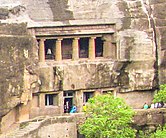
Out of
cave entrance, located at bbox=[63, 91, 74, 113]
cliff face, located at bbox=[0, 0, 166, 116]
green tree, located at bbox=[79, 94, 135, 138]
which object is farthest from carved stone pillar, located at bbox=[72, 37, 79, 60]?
green tree, located at bbox=[79, 94, 135, 138]

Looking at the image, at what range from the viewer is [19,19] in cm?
2925

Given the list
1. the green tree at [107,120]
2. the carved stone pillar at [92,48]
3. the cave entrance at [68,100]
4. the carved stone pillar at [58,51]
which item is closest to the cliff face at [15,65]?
the carved stone pillar at [58,51]

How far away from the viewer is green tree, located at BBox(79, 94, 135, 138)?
27859mm

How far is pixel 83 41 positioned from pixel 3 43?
264 inches

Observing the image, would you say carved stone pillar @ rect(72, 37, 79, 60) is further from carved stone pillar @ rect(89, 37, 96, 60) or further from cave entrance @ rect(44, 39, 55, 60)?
cave entrance @ rect(44, 39, 55, 60)

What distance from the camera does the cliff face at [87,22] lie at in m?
28.3

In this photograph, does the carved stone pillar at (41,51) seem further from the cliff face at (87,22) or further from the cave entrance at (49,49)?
the cliff face at (87,22)

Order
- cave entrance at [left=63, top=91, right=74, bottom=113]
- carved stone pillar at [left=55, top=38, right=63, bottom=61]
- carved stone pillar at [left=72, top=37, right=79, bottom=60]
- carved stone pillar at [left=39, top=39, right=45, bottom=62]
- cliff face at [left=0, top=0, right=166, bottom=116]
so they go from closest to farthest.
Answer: cliff face at [left=0, top=0, right=166, bottom=116] → carved stone pillar at [left=39, top=39, right=45, bottom=62] → carved stone pillar at [left=55, top=38, right=63, bottom=61] → carved stone pillar at [left=72, top=37, right=79, bottom=60] → cave entrance at [left=63, top=91, right=74, bottom=113]

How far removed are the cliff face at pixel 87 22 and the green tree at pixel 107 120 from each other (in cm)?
341

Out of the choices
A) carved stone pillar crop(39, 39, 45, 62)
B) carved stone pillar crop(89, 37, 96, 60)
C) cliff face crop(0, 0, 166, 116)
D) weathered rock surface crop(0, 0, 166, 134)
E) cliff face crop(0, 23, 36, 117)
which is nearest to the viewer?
cliff face crop(0, 23, 36, 117)

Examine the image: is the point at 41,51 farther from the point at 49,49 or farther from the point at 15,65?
the point at 15,65

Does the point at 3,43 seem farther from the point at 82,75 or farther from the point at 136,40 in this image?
the point at 136,40

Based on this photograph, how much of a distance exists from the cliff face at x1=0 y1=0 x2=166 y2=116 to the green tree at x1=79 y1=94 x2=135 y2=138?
341cm

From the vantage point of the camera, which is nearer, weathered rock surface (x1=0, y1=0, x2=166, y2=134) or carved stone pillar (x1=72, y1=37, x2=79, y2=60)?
weathered rock surface (x1=0, y1=0, x2=166, y2=134)
